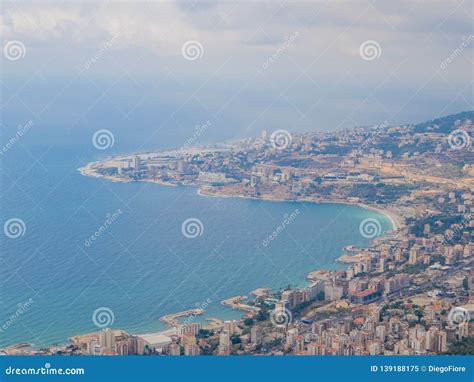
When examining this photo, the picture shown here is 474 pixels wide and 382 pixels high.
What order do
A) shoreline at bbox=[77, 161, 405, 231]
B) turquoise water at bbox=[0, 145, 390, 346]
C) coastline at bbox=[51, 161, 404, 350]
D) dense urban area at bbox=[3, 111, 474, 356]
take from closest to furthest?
dense urban area at bbox=[3, 111, 474, 356]
turquoise water at bbox=[0, 145, 390, 346]
coastline at bbox=[51, 161, 404, 350]
shoreline at bbox=[77, 161, 405, 231]

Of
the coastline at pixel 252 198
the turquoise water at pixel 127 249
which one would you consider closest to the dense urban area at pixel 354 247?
the coastline at pixel 252 198

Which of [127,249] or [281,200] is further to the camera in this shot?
[281,200]

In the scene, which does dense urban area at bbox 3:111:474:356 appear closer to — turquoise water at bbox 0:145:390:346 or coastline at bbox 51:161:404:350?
coastline at bbox 51:161:404:350

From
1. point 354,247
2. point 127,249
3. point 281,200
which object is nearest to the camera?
point 127,249

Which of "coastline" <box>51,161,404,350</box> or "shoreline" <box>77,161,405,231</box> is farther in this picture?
"shoreline" <box>77,161,405,231</box>

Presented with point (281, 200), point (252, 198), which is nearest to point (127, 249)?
point (252, 198)

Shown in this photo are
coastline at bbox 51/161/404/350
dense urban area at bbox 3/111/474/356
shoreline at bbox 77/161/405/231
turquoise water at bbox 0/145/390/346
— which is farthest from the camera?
shoreline at bbox 77/161/405/231

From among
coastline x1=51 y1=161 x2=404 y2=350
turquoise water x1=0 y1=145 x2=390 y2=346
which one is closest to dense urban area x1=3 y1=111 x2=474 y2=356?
coastline x1=51 y1=161 x2=404 y2=350

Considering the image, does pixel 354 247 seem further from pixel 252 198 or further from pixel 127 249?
pixel 127 249
